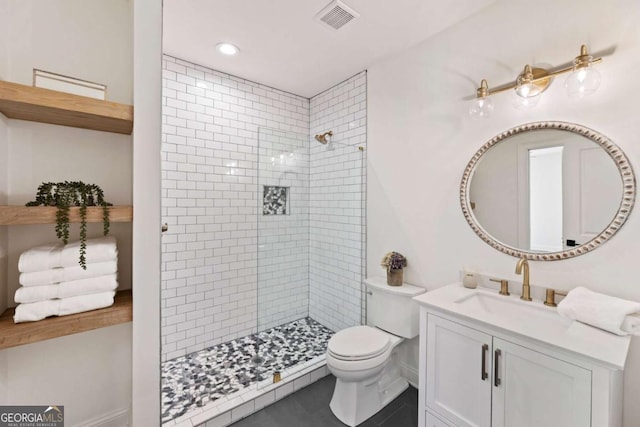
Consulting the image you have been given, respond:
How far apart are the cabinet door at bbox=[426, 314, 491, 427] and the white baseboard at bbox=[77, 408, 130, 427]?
163 centimetres

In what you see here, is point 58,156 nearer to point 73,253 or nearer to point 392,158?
point 73,253

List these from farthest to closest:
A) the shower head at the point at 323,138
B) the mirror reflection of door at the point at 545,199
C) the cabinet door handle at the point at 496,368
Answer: the shower head at the point at 323,138, the mirror reflection of door at the point at 545,199, the cabinet door handle at the point at 496,368

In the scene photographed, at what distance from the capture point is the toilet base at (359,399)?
1767mm

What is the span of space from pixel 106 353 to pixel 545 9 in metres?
3.01

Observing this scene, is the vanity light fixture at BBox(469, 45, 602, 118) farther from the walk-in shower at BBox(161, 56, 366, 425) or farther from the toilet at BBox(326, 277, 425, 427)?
the toilet at BBox(326, 277, 425, 427)

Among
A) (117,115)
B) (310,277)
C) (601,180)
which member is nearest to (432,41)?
(601,180)

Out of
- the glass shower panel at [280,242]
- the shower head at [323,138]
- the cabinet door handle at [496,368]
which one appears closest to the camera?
the cabinet door handle at [496,368]

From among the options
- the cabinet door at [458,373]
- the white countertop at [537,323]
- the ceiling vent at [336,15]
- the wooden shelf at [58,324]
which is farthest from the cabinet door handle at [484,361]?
the ceiling vent at [336,15]

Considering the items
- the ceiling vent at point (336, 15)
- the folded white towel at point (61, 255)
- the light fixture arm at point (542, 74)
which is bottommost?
the folded white towel at point (61, 255)

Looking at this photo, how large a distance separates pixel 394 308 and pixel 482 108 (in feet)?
5.08

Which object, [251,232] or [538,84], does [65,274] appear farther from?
[538,84]

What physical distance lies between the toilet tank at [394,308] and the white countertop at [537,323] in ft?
1.09

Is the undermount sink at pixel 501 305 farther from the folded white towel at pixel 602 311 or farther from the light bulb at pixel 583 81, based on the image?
the light bulb at pixel 583 81

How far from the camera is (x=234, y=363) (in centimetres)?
236
